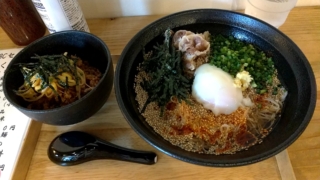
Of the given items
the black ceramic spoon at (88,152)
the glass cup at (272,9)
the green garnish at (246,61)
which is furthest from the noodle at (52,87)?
the glass cup at (272,9)

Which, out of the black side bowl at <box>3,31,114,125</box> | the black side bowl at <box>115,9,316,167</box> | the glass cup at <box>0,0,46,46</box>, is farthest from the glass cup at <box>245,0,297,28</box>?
the glass cup at <box>0,0,46,46</box>

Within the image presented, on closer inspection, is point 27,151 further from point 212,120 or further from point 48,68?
point 212,120

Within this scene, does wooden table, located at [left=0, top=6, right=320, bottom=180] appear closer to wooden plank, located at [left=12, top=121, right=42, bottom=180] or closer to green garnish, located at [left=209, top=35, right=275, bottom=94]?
wooden plank, located at [left=12, top=121, right=42, bottom=180]

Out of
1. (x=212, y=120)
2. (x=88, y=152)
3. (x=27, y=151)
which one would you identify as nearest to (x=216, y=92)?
(x=212, y=120)

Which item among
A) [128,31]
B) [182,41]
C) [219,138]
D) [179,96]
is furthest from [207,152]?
[128,31]

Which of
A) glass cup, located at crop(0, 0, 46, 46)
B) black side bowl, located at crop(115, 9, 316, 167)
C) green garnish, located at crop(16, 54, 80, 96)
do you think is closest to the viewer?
black side bowl, located at crop(115, 9, 316, 167)

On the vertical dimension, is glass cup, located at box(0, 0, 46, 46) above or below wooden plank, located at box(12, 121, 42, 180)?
above

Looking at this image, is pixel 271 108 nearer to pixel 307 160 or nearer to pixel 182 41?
pixel 307 160
